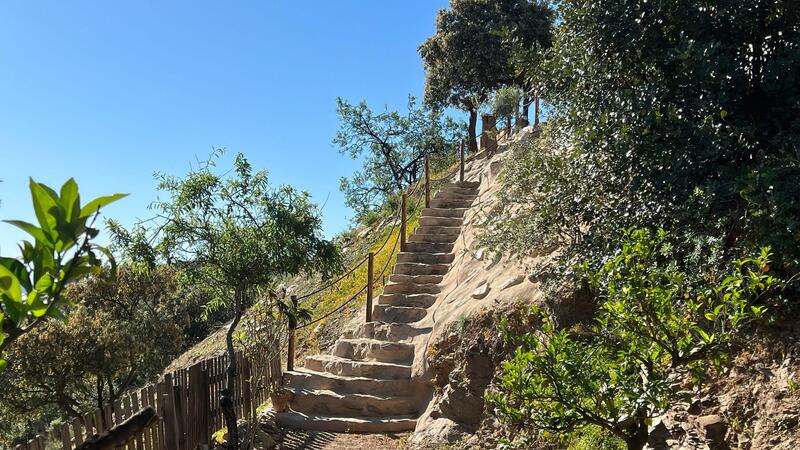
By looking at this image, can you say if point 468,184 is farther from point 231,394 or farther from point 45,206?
point 45,206

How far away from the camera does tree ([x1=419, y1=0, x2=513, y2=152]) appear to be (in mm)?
20656

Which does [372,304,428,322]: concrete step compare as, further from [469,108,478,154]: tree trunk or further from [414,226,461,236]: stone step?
[469,108,478,154]: tree trunk

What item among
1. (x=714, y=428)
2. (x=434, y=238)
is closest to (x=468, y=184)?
(x=434, y=238)

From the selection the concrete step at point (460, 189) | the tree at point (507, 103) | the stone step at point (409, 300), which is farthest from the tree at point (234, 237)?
the tree at point (507, 103)

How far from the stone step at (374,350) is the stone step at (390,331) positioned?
7.3 inches

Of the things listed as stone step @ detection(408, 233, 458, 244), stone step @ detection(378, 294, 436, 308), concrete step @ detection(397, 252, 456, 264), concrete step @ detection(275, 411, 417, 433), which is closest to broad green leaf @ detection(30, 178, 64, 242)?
concrete step @ detection(275, 411, 417, 433)

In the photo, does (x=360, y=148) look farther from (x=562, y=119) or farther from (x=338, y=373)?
(x=562, y=119)

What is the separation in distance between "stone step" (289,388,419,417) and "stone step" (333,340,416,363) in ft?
2.56

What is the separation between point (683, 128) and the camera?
4953mm

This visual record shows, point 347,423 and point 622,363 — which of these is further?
point 347,423

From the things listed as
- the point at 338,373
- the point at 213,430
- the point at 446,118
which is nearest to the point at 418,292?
the point at 338,373

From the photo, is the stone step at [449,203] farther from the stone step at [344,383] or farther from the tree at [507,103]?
the stone step at [344,383]

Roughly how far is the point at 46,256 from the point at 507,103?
17.6 metres

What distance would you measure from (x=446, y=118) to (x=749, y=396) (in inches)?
771
